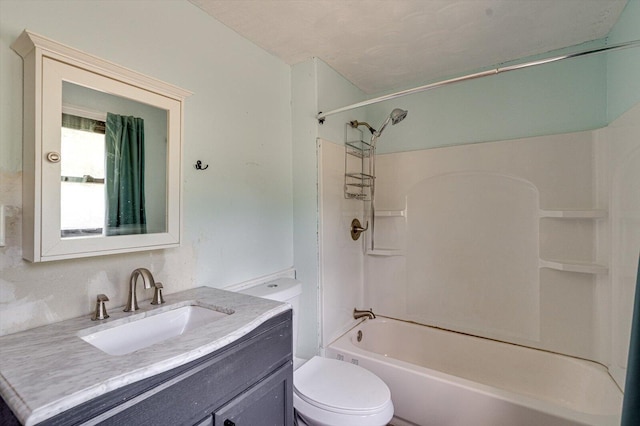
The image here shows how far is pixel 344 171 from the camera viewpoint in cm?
220

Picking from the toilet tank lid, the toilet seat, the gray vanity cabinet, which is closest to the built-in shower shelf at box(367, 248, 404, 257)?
the toilet tank lid

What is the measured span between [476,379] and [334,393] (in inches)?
48.0

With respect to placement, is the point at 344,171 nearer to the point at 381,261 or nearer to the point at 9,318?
the point at 381,261

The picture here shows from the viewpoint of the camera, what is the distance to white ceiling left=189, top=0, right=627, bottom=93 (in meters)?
1.42

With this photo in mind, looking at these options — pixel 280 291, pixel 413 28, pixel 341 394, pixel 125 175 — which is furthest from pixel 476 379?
pixel 125 175

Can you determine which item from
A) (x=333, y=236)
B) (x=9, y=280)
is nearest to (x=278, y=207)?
(x=333, y=236)

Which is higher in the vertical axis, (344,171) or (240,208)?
(344,171)

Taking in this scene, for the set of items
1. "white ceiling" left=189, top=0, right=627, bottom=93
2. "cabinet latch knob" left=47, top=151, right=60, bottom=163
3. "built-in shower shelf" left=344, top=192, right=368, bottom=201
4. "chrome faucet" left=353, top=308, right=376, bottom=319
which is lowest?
"chrome faucet" left=353, top=308, right=376, bottom=319

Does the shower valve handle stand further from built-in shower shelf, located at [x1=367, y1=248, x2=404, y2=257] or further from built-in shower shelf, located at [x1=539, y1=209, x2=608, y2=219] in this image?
built-in shower shelf, located at [x1=539, y1=209, x2=608, y2=219]

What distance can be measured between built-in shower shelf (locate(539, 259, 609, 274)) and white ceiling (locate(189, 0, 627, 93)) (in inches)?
52.9

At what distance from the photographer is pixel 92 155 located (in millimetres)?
1010

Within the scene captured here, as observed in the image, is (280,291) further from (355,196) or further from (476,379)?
(476,379)

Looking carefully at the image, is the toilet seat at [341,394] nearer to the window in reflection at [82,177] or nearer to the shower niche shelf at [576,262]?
the window in reflection at [82,177]

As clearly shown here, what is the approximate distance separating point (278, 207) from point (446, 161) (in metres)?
1.31
